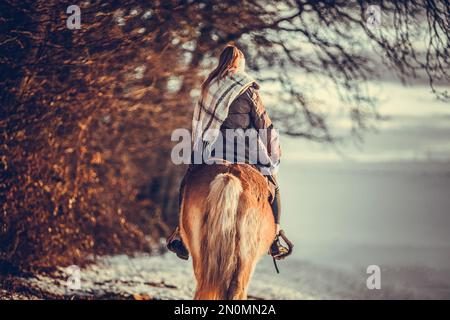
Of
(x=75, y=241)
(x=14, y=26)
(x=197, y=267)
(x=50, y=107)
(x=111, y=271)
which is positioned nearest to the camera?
(x=197, y=267)

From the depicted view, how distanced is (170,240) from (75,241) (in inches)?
193

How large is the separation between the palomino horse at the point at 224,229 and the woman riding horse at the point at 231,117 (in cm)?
27

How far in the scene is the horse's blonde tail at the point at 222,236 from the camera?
5953 millimetres

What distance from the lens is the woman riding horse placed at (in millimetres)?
6414

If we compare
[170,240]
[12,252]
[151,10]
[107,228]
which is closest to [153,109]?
[107,228]

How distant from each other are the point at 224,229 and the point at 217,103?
112 cm

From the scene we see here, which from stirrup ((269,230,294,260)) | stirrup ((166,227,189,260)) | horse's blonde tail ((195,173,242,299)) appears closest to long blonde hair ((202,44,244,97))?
horse's blonde tail ((195,173,242,299))

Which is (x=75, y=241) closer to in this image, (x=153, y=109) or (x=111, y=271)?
(x=111, y=271)

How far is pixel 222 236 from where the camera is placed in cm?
596

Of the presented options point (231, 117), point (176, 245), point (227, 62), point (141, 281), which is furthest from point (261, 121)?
point (141, 281)

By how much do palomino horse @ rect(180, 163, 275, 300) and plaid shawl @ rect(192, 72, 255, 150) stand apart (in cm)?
35

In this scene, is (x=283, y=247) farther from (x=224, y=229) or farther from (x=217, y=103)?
(x=217, y=103)

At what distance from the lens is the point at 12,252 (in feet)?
32.6

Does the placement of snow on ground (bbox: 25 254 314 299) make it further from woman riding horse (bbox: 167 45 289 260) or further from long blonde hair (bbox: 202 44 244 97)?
long blonde hair (bbox: 202 44 244 97)
